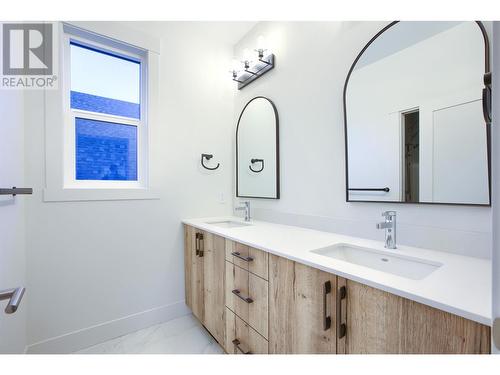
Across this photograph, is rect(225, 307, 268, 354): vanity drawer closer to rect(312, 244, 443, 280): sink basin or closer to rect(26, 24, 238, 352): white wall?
rect(312, 244, 443, 280): sink basin

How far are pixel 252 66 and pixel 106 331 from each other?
246 centimetres

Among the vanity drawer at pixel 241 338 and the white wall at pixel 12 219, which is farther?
the vanity drawer at pixel 241 338

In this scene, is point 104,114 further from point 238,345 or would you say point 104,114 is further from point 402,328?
point 402,328

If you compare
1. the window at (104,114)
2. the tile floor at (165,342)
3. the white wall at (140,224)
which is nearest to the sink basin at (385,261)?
the tile floor at (165,342)

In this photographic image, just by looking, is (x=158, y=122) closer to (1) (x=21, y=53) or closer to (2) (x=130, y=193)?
(2) (x=130, y=193)

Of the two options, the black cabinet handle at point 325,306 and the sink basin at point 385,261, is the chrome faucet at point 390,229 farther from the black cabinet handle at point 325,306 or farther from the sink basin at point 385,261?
the black cabinet handle at point 325,306

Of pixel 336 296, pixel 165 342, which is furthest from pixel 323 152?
pixel 165 342

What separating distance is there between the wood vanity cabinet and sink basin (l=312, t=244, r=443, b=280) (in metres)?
0.70

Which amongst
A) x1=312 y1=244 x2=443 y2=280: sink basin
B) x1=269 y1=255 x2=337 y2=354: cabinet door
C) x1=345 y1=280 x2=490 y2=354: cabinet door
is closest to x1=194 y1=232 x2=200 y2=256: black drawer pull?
x1=269 y1=255 x2=337 y2=354: cabinet door

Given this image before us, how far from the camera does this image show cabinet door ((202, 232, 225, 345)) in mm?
1527

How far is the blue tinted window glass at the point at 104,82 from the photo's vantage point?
176cm

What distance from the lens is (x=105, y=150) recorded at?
6.12 ft

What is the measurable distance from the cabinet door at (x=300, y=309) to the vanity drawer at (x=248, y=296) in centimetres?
5

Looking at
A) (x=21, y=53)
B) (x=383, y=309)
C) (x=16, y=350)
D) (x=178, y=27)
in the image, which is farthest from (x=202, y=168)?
(x=383, y=309)
